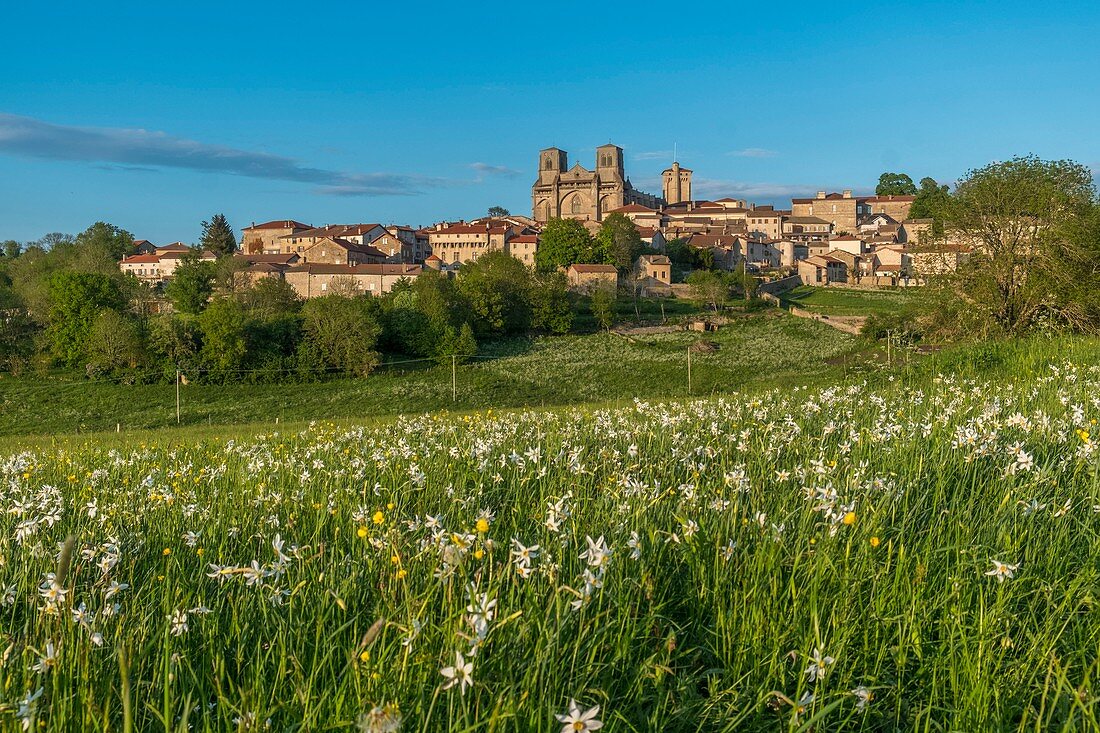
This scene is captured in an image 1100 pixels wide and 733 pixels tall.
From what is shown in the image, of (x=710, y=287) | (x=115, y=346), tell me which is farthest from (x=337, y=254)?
(x=115, y=346)

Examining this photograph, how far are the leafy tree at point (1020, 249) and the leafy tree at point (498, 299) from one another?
162ft

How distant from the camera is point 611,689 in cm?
302

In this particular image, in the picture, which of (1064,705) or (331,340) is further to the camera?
(331,340)

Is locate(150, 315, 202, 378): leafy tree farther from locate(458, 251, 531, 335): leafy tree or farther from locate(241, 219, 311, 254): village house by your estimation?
locate(241, 219, 311, 254): village house

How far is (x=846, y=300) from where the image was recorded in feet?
346

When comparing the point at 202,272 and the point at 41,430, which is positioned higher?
the point at 202,272

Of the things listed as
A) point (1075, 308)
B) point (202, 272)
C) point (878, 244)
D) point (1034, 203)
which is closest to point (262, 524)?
point (1075, 308)

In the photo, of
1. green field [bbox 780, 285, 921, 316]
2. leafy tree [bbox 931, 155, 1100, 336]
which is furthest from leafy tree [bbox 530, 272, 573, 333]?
leafy tree [bbox 931, 155, 1100, 336]

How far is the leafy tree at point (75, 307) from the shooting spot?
65562 millimetres

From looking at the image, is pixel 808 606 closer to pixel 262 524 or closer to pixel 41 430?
pixel 262 524

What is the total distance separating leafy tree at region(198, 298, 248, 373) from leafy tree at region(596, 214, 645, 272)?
60858 millimetres

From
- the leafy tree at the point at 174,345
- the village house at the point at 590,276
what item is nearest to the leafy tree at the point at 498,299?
the village house at the point at 590,276

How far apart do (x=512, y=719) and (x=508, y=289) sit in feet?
263

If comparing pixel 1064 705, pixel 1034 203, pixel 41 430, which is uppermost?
pixel 1034 203
